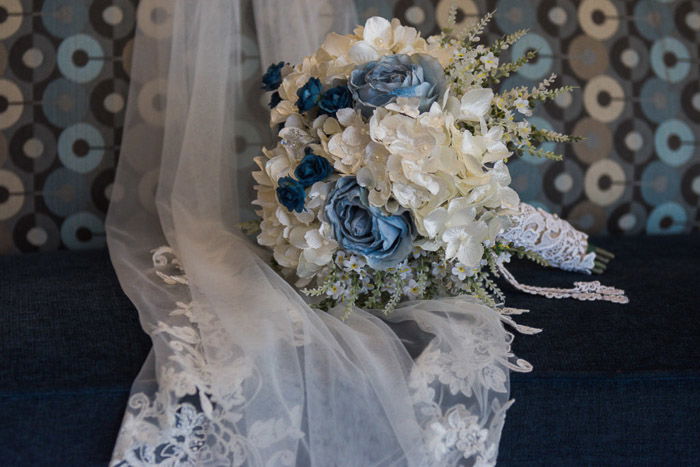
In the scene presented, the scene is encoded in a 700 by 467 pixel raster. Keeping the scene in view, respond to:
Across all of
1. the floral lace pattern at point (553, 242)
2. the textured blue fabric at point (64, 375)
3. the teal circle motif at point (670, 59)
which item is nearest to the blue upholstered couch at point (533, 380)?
the textured blue fabric at point (64, 375)

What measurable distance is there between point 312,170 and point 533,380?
16.3 inches

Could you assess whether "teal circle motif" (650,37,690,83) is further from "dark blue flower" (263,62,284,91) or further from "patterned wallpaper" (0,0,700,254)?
"dark blue flower" (263,62,284,91)

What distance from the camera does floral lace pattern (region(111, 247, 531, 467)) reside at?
0.79 meters

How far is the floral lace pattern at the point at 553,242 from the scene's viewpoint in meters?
A: 1.29

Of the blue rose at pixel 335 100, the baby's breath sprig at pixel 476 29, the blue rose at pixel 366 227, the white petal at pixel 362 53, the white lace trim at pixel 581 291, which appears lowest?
the white lace trim at pixel 581 291

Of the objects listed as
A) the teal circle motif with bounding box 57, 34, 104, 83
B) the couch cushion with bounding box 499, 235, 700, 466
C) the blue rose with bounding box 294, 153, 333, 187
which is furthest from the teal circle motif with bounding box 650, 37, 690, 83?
the teal circle motif with bounding box 57, 34, 104, 83

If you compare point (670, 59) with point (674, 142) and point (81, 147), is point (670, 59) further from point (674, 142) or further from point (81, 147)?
point (81, 147)

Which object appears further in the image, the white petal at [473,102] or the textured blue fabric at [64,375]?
the white petal at [473,102]

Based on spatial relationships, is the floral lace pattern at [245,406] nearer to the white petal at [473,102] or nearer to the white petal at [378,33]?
the white petal at [473,102]

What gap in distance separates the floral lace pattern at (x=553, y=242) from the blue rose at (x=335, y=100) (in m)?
0.51

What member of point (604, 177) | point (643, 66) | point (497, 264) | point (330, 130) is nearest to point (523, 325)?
point (497, 264)

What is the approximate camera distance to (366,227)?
0.91 metres

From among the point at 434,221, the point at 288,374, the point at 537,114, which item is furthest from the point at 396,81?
the point at 537,114

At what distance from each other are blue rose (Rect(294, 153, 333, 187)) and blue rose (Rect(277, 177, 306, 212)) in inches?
0.5
